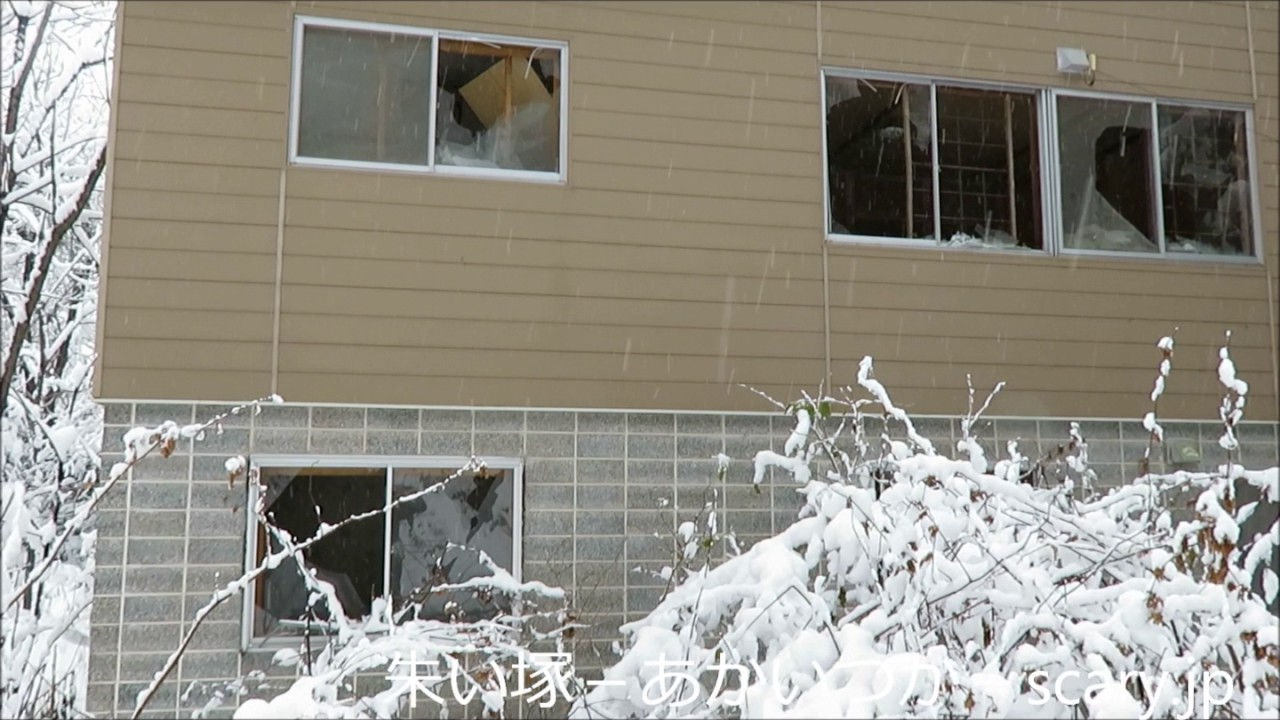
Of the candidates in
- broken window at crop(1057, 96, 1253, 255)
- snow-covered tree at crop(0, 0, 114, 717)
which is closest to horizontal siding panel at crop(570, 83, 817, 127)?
broken window at crop(1057, 96, 1253, 255)

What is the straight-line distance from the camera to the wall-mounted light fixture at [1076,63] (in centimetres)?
866

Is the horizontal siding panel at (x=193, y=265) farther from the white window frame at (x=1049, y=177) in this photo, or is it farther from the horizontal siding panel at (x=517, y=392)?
the white window frame at (x=1049, y=177)

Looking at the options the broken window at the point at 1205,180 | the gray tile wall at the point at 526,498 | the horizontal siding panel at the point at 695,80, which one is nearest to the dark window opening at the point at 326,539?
the gray tile wall at the point at 526,498

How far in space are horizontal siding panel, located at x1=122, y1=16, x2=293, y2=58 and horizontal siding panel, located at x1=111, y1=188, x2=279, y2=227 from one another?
2.77 ft

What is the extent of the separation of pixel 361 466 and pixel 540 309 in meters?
1.38

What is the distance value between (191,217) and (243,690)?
2.59m

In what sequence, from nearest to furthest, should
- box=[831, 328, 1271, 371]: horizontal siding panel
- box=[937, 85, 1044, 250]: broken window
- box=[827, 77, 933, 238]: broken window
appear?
box=[831, 328, 1271, 371]: horizontal siding panel < box=[827, 77, 933, 238]: broken window < box=[937, 85, 1044, 250]: broken window

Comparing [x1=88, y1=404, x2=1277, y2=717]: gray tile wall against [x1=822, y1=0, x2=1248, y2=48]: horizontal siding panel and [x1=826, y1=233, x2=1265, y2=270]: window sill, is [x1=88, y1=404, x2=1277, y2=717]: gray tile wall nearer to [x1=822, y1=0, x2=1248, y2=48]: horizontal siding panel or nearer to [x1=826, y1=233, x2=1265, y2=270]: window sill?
[x1=826, y1=233, x2=1265, y2=270]: window sill

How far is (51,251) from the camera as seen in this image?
13.5 metres

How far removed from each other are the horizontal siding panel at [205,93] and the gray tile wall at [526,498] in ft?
5.66

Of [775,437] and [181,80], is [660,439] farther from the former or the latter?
[181,80]

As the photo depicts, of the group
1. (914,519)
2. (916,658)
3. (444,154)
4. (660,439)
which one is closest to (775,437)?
(660,439)

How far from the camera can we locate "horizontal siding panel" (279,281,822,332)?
714cm

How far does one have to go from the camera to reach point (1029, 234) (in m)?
8.64
